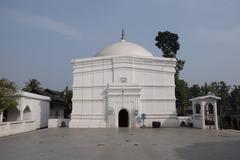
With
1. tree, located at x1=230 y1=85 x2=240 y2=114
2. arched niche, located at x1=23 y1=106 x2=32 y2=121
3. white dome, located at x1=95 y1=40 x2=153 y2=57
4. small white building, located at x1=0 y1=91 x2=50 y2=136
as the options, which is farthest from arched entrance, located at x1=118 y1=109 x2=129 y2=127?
tree, located at x1=230 y1=85 x2=240 y2=114

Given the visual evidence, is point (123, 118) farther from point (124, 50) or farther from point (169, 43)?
point (169, 43)

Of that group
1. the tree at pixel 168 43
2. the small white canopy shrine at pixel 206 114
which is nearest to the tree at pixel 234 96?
the tree at pixel 168 43

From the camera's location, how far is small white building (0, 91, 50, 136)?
18747 mm

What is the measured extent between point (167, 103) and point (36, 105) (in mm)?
16140

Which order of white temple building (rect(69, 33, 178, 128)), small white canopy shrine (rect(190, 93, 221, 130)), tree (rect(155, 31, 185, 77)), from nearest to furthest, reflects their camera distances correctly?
small white canopy shrine (rect(190, 93, 221, 130)) < white temple building (rect(69, 33, 178, 128)) < tree (rect(155, 31, 185, 77))

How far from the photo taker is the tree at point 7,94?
17.8m

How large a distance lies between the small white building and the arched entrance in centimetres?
1006

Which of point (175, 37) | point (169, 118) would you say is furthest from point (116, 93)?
Answer: point (175, 37)

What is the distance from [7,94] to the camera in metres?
18.5

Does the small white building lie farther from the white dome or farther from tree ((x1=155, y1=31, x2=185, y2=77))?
tree ((x1=155, y1=31, x2=185, y2=77))

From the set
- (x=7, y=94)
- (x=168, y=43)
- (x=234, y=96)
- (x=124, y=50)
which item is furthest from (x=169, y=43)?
(x=7, y=94)

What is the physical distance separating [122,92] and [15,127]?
466 inches

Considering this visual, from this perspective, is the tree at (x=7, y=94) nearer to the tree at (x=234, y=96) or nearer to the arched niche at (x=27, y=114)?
the arched niche at (x=27, y=114)

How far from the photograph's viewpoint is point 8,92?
18719mm
